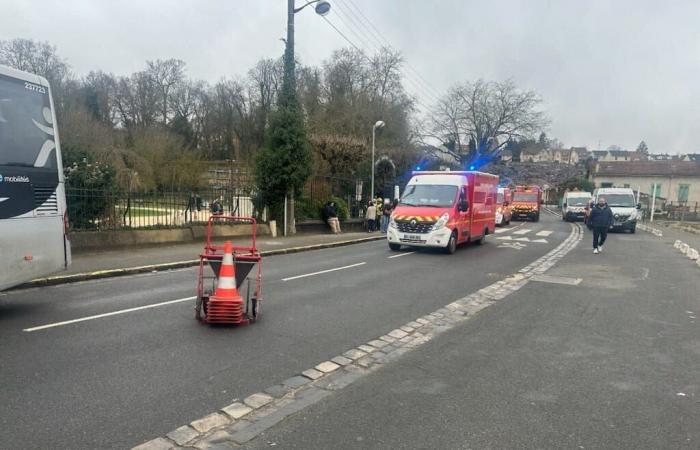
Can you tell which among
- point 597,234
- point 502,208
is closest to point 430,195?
point 597,234

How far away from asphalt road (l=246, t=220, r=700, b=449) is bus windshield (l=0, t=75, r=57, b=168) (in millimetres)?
5424

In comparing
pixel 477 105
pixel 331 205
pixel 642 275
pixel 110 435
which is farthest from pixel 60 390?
pixel 477 105

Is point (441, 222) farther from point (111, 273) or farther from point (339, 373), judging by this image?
point (339, 373)

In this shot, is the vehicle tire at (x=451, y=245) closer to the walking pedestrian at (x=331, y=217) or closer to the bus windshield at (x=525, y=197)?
the walking pedestrian at (x=331, y=217)

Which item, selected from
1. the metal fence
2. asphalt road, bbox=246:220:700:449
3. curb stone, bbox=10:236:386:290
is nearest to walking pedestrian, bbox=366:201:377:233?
the metal fence

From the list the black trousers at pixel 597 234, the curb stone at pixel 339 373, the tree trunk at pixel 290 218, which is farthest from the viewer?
the tree trunk at pixel 290 218

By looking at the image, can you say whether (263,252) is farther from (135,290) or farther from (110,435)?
(110,435)

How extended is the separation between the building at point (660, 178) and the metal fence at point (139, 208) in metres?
59.5

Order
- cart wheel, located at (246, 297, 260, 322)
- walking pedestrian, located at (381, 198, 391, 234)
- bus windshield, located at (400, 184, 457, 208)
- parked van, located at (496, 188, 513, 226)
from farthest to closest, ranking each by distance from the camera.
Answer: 1. parked van, located at (496, 188, 513, 226)
2. walking pedestrian, located at (381, 198, 391, 234)
3. bus windshield, located at (400, 184, 457, 208)
4. cart wheel, located at (246, 297, 260, 322)

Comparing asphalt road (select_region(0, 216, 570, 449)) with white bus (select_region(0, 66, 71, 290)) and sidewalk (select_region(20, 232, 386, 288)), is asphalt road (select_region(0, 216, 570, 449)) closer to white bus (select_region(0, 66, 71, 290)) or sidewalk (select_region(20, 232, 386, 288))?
sidewalk (select_region(20, 232, 386, 288))

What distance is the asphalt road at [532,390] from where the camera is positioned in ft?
11.8

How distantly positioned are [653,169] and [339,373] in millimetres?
73235

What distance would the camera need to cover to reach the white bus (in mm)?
6387

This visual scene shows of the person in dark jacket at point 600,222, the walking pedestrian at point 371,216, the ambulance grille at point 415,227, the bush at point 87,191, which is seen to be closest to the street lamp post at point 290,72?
the walking pedestrian at point 371,216
